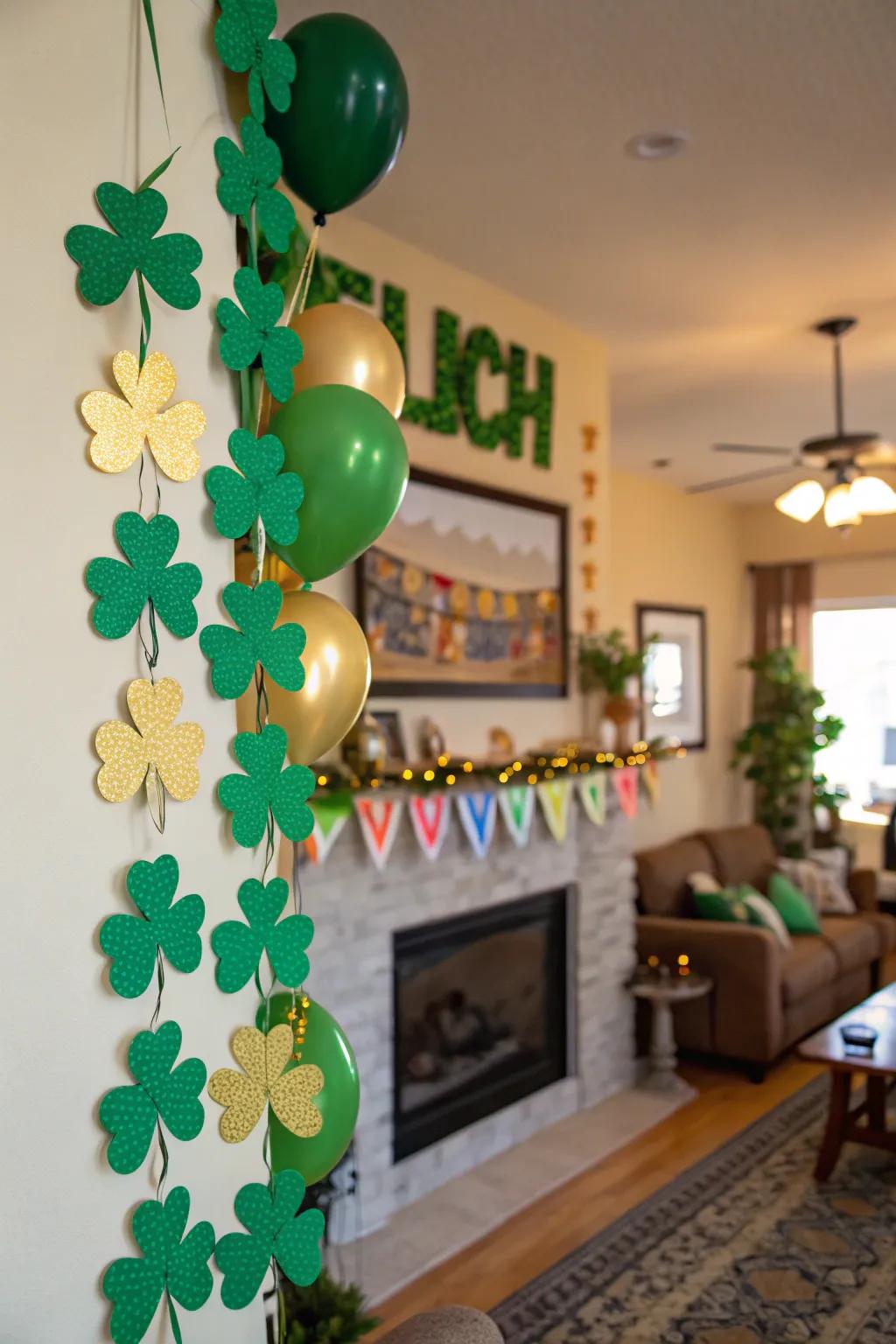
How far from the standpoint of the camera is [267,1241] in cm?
113

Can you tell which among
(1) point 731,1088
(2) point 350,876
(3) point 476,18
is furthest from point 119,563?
(1) point 731,1088

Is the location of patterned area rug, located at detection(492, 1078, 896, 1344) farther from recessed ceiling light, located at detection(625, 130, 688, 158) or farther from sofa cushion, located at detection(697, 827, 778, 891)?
recessed ceiling light, located at detection(625, 130, 688, 158)

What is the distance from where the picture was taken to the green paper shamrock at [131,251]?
981mm

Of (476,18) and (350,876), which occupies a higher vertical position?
(476,18)

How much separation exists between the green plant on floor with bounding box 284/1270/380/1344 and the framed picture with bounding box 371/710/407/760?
4.96ft

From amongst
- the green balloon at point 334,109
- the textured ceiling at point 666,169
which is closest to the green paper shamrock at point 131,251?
the green balloon at point 334,109

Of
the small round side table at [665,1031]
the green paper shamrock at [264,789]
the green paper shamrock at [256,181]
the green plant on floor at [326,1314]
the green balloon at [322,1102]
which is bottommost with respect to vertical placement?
the small round side table at [665,1031]

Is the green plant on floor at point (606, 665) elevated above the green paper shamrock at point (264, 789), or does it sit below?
above

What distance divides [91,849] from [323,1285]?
1378mm

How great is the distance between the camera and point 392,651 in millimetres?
3227

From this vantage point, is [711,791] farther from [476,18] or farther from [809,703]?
[476,18]

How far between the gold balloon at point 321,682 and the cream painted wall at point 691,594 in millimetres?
4713

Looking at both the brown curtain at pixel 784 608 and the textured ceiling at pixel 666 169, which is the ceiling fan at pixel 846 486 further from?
the brown curtain at pixel 784 608

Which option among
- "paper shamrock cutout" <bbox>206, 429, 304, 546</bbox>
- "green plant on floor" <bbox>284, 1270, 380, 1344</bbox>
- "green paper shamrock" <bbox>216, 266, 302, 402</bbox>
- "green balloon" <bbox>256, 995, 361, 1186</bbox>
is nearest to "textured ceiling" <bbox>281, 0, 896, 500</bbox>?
"green paper shamrock" <bbox>216, 266, 302, 402</bbox>
